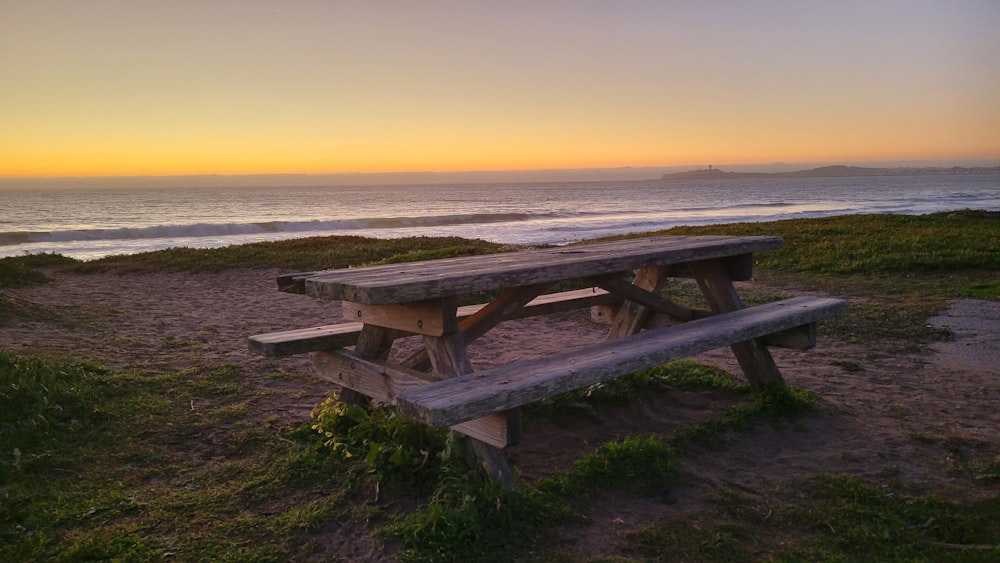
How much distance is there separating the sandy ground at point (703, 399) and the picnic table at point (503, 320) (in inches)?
23.1

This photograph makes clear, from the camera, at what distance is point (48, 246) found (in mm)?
24812

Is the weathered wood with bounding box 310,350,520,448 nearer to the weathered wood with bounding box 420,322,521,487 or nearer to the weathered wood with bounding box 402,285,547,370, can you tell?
the weathered wood with bounding box 420,322,521,487

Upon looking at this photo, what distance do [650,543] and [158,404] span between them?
11.8ft

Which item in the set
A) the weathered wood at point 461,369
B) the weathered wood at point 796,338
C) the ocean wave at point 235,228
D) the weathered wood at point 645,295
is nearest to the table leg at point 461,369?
the weathered wood at point 461,369

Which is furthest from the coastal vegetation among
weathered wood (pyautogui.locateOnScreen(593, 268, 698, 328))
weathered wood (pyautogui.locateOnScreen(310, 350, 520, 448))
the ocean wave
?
the ocean wave

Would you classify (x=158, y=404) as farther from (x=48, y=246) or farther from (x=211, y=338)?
(x=48, y=246)

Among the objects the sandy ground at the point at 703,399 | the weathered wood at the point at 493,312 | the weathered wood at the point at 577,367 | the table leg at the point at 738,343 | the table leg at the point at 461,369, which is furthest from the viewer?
the table leg at the point at 738,343

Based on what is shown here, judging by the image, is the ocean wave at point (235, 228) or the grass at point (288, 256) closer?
the grass at point (288, 256)

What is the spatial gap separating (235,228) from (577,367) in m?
32.3

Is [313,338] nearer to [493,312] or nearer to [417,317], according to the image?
[417,317]

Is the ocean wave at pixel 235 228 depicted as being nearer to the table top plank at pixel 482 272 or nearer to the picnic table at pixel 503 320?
the picnic table at pixel 503 320

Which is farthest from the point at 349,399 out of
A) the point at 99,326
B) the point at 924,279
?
the point at 924,279

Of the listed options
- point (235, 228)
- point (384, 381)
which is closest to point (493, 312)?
point (384, 381)

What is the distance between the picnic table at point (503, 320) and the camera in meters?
2.90
